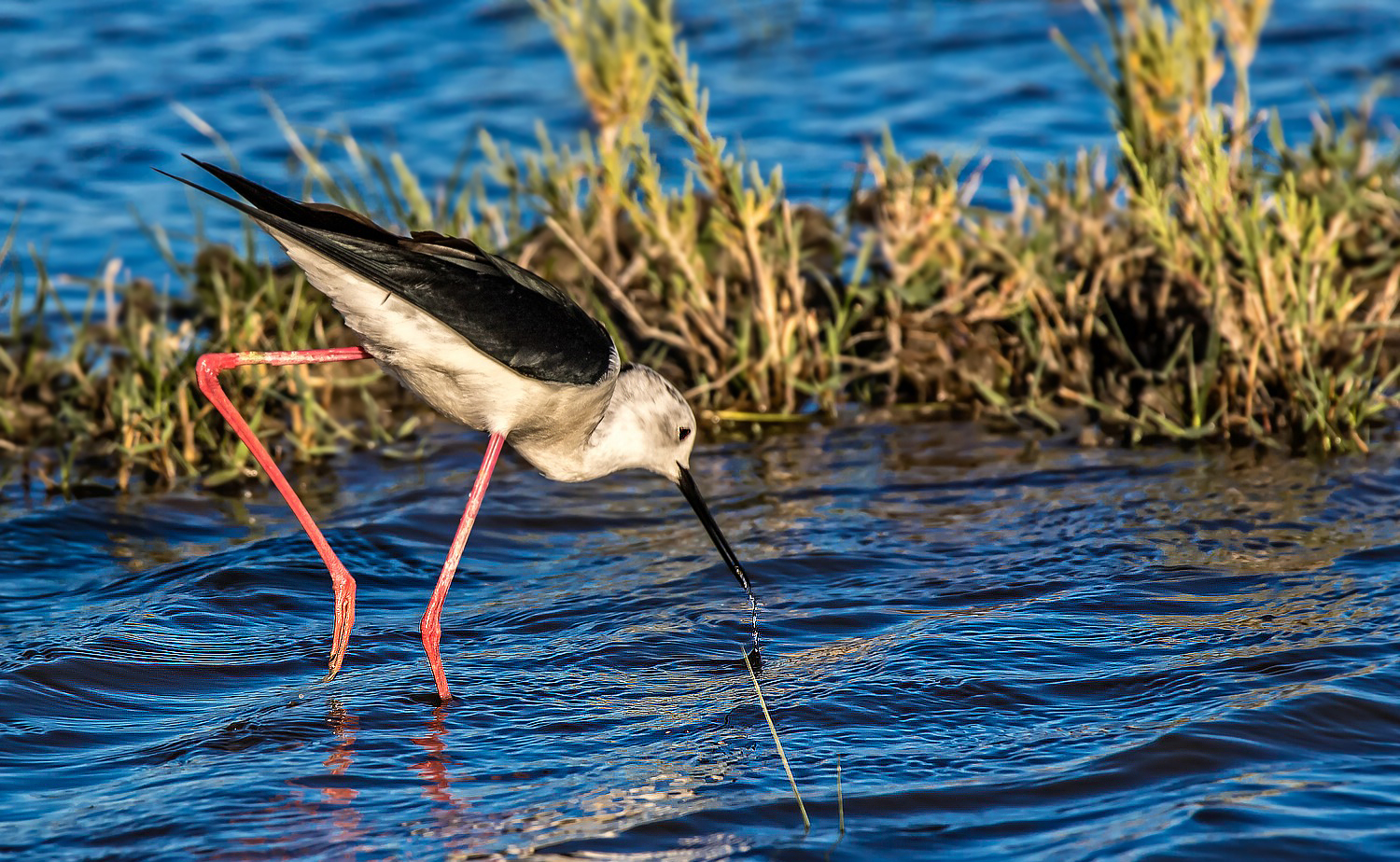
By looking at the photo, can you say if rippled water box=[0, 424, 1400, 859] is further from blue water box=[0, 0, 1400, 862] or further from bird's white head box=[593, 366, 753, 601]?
bird's white head box=[593, 366, 753, 601]

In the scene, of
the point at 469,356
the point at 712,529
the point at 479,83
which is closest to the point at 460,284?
the point at 469,356

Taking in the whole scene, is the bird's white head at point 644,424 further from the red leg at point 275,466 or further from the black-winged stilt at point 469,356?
the red leg at point 275,466

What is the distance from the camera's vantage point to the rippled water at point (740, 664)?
3.31 m

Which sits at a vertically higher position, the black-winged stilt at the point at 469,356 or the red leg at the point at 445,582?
the black-winged stilt at the point at 469,356

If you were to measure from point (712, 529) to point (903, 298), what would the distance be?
1780mm

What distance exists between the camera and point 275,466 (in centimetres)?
441

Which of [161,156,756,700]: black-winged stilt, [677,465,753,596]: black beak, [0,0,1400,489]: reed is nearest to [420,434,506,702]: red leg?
[161,156,756,700]: black-winged stilt

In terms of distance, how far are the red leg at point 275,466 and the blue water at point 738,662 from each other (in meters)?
0.15

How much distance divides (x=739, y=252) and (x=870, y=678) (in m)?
2.26

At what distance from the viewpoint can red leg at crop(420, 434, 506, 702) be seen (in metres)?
3.98

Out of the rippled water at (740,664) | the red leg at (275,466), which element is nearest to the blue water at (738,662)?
the rippled water at (740,664)

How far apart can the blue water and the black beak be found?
3.8 inches

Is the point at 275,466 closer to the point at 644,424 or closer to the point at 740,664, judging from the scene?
the point at 644,424

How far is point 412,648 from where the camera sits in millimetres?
4375
